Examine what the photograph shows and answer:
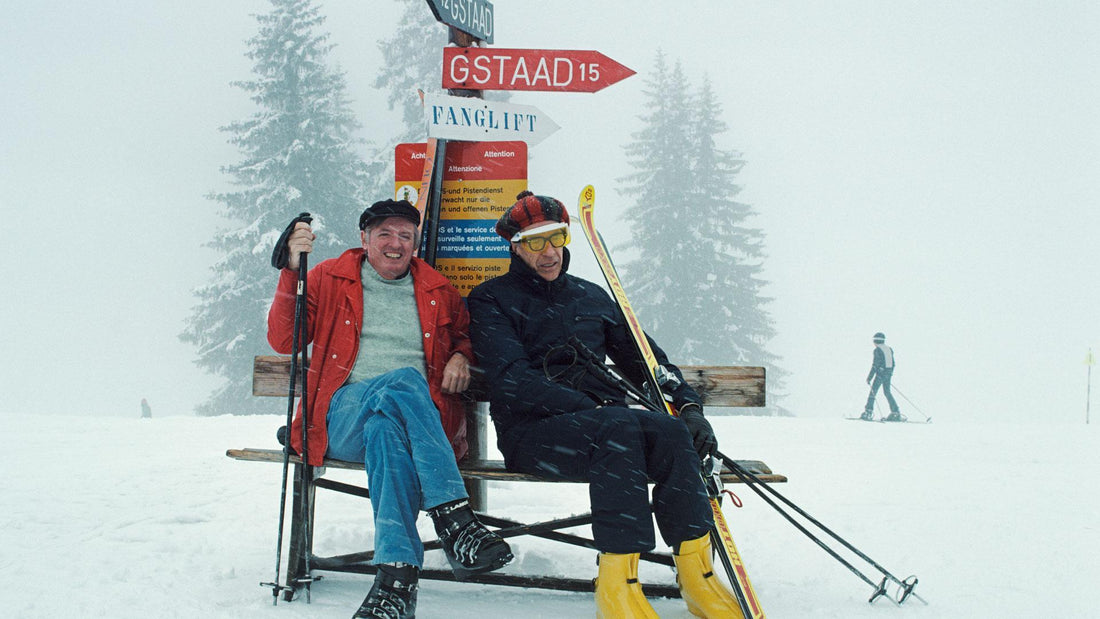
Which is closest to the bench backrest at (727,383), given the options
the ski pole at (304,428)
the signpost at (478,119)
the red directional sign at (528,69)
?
the ski pole at (304,428)

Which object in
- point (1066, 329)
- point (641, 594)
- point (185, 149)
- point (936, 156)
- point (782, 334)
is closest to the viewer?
point (641, 594)

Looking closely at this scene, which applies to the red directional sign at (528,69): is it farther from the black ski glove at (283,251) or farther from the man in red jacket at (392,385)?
the black ski glove at (283,251)

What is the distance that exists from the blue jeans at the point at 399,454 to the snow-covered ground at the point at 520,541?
0.52 meters

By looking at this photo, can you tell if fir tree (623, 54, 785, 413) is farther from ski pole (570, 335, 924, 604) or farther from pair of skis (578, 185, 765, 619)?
ski pole (570, 335, 924, 604)

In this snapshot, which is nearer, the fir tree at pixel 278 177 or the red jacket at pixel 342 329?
the red jacket at pixel 342 329

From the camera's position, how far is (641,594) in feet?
10.2

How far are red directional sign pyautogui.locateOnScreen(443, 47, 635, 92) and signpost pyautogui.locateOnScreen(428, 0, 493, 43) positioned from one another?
6.7 inches

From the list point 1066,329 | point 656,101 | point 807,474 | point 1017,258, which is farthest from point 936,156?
point 807,474

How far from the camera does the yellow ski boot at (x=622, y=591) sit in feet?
10.1

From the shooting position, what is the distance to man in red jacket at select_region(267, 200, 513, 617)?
10.4 ft

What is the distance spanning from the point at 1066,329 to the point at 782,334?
2313 centimetres

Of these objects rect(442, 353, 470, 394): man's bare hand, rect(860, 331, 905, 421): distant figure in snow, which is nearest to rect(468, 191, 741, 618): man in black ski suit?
rect(442, 353, 470, 394): man's bare hand

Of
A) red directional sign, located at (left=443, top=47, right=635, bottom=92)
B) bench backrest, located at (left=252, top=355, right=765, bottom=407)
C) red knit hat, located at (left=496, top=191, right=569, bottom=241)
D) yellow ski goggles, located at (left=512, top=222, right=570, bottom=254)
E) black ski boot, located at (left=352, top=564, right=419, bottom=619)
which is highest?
red directional sign, located at (left=443, top=47, right=635, bottom=92)

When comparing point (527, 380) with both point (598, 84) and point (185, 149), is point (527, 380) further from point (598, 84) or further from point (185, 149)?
point (185, 149)
